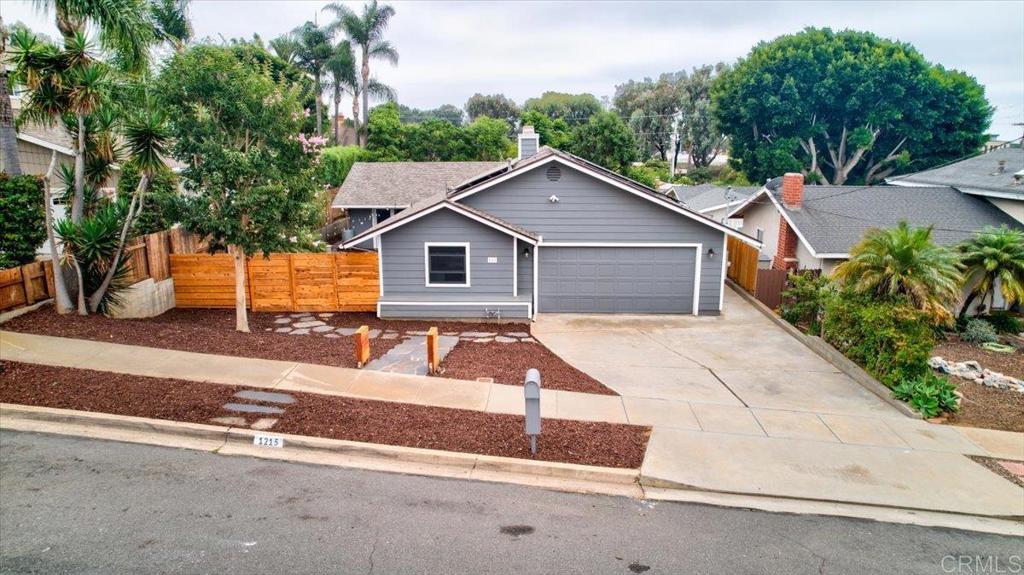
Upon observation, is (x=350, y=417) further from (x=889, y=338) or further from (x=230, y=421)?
(x=889, y=338)

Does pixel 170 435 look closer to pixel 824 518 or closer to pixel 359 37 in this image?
pixel 824 518

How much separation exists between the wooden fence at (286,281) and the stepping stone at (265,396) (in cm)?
800

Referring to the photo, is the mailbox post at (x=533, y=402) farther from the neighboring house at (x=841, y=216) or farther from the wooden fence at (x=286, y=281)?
the neighboring house at (x=841, y=216)

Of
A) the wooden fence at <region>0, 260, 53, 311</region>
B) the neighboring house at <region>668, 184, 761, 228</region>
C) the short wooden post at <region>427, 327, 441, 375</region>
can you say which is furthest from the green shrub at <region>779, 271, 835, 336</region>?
the wooden fence at <region>0, 260, 53, 311</region>

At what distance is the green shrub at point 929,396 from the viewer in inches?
424

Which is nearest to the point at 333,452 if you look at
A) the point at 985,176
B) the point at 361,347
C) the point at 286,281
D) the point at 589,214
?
the point at 361,347

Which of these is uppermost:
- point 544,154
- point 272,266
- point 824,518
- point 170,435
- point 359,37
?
point 359,37

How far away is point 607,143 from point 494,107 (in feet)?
152

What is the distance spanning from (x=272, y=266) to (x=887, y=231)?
1517 cm

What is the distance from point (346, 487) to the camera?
7.29 m

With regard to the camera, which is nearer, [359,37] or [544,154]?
[544,154]

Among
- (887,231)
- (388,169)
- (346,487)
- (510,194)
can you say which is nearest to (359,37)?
(388,169)

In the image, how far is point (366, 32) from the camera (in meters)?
48.9

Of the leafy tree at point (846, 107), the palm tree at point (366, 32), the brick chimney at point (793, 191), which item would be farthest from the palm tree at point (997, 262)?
the palm tree at point (366, 32)
